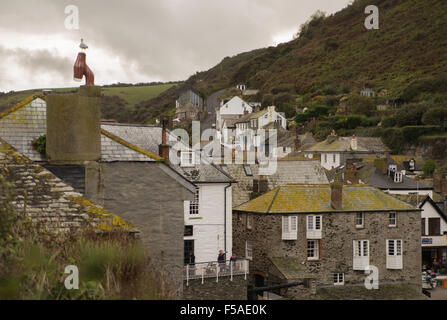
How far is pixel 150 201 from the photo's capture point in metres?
18.2

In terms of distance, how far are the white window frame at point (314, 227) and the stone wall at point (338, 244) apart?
0.30m

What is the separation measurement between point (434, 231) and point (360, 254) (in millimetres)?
10962

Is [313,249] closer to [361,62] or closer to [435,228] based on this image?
[435,228]

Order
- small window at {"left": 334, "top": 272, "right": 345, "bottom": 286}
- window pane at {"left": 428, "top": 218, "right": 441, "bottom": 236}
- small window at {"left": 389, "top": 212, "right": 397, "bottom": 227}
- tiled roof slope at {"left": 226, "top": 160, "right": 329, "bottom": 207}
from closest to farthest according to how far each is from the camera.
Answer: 1. small window at {"left": 334, "top": 272, "right": 345, "bottom": 286}
2. small window at {"left": 389, "top": 212, "right": 397, "bottom": 227}
3. tiled roof slope at {"left": 226, "top": 160, "right": 329, "bottom": 207}
4. window pane at {"left": 428, "top": 218, "right": 441, "bottom": 236}

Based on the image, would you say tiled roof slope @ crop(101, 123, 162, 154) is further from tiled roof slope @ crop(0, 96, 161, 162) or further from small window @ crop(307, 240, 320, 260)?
small window @ crop(307, 240, 320, 260)

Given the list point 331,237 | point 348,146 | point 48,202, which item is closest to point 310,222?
point 331,237

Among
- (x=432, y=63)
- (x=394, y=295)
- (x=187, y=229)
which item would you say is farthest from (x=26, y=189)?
(x=432, y=63)

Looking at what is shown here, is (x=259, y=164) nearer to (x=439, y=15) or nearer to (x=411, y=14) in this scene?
(x=439, y=15)

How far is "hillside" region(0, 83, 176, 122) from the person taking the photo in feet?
331

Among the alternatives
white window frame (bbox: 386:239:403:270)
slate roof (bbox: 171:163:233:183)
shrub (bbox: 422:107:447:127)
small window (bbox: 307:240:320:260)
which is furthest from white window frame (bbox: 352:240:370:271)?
shrub (bbox: 422:107:447:127)

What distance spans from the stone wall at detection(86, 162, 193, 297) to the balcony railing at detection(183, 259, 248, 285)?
9581 millimetres

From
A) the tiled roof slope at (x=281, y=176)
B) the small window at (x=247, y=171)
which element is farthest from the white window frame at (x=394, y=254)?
the small window at (x=247, y=171)

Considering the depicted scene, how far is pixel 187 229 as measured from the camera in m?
35.9

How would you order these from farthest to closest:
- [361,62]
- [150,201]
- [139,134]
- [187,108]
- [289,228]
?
[361,62] → [187,108] → [289,228] → [139,134] → [150,201]
